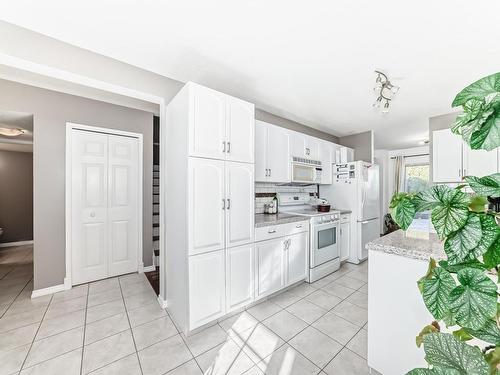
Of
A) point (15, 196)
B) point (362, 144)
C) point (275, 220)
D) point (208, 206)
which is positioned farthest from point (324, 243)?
point (15, 196)

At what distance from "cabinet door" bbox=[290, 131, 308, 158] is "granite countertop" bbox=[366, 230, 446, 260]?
6.41ft

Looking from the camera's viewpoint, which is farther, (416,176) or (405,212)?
(416,176)

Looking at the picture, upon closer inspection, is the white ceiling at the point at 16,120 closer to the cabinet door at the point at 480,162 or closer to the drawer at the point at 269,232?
the drawer at the point at 269,232

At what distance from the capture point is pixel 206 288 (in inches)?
74.8

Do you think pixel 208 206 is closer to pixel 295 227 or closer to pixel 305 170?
pixel 295 227

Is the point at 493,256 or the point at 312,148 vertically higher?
the point at 312,148

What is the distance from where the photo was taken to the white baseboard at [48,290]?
8.10 ft

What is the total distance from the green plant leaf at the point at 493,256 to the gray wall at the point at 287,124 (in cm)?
307

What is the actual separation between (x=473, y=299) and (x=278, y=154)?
268 centimetres

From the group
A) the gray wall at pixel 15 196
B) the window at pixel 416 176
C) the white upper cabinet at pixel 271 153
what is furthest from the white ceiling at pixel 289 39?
the gray wall at pixel 15 196

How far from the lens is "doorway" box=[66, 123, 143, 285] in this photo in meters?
2.78

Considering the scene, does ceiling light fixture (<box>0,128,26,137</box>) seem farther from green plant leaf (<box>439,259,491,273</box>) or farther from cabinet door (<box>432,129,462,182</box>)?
cabinet door (<box>432,129,462,182</box>)

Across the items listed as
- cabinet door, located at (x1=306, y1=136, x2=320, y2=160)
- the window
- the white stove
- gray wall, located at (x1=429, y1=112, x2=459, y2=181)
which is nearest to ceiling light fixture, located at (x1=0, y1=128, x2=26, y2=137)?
the white stove

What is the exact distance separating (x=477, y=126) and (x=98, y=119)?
3712 mm
